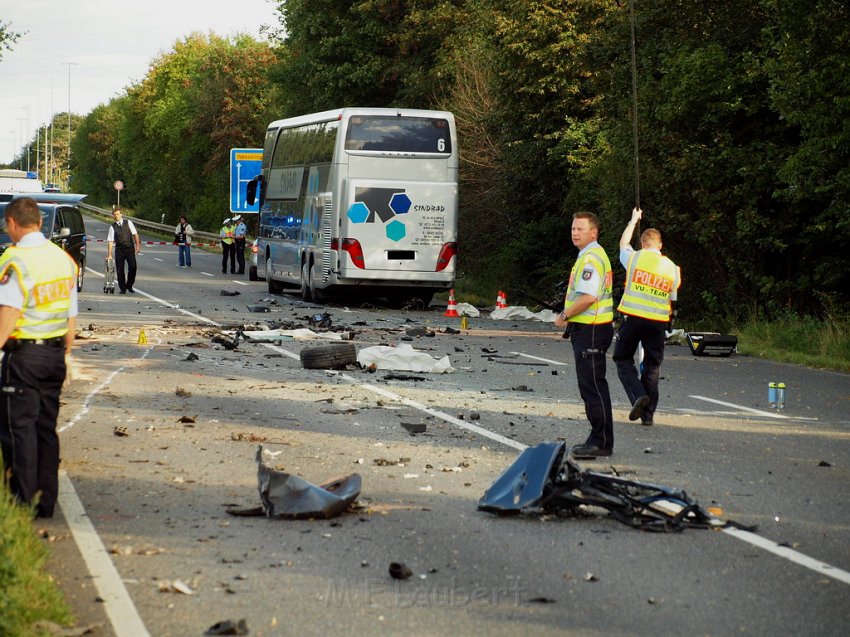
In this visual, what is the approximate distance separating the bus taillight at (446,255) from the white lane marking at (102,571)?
20469mm

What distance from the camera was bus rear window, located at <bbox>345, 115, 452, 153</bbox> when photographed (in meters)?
27.9

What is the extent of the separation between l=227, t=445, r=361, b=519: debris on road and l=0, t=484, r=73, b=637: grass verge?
154 centimetres

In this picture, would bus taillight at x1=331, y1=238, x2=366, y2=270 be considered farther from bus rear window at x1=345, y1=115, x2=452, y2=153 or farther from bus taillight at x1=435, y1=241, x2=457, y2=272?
bus rear window at x1=345, y1=115, x2=452, y2=153

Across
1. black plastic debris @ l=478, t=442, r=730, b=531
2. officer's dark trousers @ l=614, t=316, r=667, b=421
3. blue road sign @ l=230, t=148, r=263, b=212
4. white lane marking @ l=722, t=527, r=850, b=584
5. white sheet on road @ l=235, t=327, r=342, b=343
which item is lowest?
white sheet on road @ l=235, t=327, r=342, b=343

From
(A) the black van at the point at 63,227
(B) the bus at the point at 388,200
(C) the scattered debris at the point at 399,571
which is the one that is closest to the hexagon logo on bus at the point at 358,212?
(B) the bus at the point at 388,200

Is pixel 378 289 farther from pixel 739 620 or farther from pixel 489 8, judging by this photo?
pixel 739 620

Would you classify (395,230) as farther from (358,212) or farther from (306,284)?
(306,284)

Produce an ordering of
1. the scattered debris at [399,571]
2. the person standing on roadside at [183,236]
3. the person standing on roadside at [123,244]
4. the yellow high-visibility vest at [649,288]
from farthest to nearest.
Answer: the person standing on roadside at [183,236] → the person standing on roadside at [123,244] → the yellow high-visibility vest at [649,288] → the scattered debris at [399,571]

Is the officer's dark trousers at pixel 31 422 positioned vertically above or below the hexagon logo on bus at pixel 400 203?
below

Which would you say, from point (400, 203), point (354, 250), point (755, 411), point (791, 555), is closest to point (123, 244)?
point (354, 250)

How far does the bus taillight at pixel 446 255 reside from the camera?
28.4 m

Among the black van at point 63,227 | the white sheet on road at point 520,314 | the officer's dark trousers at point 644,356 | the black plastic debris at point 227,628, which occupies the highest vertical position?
the black van at point 63,227

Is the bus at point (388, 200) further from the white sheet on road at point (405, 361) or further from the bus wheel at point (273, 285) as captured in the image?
the white sheet on road at point (405, 361)

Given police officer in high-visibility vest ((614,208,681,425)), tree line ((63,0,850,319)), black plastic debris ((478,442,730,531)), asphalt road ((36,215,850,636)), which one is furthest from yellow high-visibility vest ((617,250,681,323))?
black plastic debris ((478,442,730,531))
